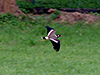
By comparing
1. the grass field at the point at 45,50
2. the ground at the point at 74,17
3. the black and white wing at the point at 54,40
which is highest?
the black and white wing at the point at 54,40

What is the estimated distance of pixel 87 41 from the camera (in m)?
7.16

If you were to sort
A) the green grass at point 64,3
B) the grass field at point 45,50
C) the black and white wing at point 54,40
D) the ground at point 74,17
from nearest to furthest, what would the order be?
the grass field at point 45,50 < the black and white wing at point 54,40 < the ground at point 74,17 < the green grass at point 64,3

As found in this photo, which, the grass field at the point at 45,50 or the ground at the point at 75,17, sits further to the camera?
the ground at the point at 75,17

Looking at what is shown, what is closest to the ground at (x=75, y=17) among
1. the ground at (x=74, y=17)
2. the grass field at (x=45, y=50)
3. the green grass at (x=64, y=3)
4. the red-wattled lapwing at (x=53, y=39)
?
the ground at (x=74, y=17)

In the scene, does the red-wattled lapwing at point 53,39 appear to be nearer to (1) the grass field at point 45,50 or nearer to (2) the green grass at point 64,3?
(1) the grass field at point 45,50

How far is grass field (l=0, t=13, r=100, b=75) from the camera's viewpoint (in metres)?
5.16

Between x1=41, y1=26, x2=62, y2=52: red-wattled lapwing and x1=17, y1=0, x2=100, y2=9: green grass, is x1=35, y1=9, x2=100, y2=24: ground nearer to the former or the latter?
x1=17, y1=0, x2=100, y2=9: green grass

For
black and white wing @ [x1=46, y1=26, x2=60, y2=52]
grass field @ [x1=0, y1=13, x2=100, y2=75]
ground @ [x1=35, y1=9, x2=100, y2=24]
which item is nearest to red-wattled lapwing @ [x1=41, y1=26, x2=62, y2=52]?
black and white wing @ [x1=46, y1=26, x2=60, y2=52]

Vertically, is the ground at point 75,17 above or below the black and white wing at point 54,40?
below

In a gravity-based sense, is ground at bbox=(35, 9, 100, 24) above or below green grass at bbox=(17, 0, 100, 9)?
below

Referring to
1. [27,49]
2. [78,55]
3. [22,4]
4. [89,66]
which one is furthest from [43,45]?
[22,4]

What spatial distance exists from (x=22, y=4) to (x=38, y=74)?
619cm

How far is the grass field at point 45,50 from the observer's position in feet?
16.9

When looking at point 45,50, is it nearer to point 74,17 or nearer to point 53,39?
point 53,39
